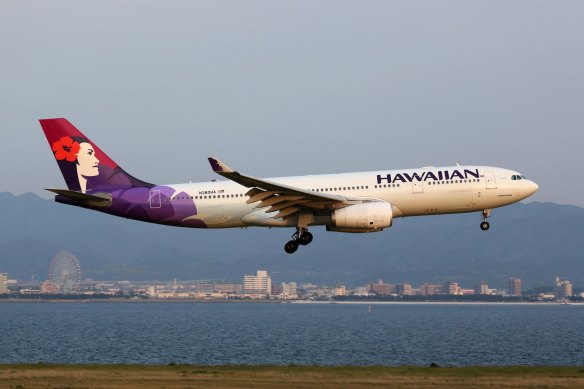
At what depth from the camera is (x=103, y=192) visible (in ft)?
174

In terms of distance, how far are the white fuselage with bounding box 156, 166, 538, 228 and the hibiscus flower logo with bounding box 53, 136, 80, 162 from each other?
6.91m

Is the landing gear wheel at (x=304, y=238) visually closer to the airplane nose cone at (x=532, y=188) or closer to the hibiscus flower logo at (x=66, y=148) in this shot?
the airplane nose cone at (x=532, y=188)

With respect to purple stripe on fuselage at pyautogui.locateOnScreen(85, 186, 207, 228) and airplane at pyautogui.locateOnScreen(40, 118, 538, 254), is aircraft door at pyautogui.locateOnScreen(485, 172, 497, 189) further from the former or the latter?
purple stripe on fuselage at pyautogui.locateOnScreen(85, 186, 207, 228)

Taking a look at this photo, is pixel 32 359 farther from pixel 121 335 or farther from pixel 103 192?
pixel 121 335

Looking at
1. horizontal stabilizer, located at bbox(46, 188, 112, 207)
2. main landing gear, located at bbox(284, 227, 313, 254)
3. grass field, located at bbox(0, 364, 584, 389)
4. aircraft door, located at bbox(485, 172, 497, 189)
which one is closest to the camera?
grass field, located at bbox(0, 364, 584, 389)

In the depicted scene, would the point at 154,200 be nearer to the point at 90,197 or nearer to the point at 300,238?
the point at 90,197

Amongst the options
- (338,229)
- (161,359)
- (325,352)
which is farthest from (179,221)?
(325,352)

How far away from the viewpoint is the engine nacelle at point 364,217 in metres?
48.1

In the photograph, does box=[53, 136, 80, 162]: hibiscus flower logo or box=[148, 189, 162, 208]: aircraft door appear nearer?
box=[148, 189, 162, 208]: aircraft door

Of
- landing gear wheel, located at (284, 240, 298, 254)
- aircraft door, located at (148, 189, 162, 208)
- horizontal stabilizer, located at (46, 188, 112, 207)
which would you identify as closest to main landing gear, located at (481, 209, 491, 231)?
landing gear wheel, located at (284, 240, 298, 254)

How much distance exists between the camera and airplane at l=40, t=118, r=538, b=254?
48750 mm

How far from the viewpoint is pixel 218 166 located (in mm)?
44781

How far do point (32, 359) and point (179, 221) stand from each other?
43.3 m

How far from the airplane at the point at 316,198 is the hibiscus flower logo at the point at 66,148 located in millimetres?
2514
